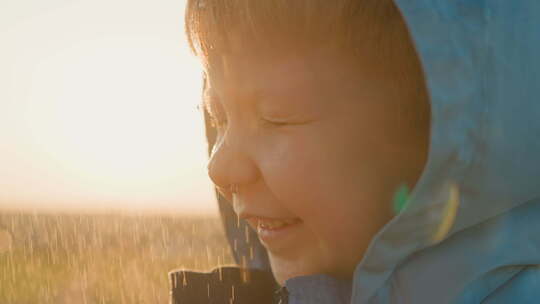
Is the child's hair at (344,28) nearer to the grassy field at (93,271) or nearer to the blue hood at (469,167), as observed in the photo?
the blue hood at (469,167)

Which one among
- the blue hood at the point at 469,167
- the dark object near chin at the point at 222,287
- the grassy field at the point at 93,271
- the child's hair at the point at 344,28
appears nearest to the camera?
the blue hood at the point at 469,167

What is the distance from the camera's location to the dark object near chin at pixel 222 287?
1.53 meters

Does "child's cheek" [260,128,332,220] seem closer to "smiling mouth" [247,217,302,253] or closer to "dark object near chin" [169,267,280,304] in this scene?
"smiling mouth" [247,217,302,253]

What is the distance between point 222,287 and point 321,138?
0.64 metres

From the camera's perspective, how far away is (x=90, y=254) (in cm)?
778

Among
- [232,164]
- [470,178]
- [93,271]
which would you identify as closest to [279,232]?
[232,164]

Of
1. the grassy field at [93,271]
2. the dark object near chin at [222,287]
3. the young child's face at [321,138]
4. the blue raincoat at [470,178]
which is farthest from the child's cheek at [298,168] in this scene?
the grassy field at [93,271]

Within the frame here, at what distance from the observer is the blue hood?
94 cm

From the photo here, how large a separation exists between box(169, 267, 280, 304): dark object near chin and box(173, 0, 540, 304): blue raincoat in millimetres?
370

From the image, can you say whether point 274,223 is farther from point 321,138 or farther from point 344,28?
point 344,28

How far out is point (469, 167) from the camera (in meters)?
0.98

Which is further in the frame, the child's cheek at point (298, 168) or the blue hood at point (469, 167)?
the child's cheek at point (298, 168)

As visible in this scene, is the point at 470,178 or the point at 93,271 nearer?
the point at 470,178

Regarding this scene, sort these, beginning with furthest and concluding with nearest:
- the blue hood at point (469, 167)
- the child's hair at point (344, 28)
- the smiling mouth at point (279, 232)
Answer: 1. the smiling mouth at point (279, 232)
2. the child's hair at point (344, 28)
3. the blue hood at point (469, 167)
